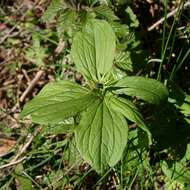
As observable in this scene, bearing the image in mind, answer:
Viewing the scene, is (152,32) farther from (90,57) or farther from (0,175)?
(0,175)

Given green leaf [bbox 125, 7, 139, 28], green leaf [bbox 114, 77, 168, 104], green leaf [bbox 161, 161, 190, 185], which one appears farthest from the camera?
green leaf [bbox 125, 7, 139, 28]

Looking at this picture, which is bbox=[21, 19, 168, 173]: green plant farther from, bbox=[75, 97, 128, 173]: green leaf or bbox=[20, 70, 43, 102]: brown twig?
bbox=[20, 70, 43, 102]: brown twig

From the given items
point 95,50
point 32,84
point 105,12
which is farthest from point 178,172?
point 32,84

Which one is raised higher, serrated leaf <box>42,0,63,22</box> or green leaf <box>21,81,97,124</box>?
serrated leaf <box>42,0,63,22</box>

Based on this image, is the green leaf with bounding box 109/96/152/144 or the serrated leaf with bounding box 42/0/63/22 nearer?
the green leaf with bounding box 109/96/152/144

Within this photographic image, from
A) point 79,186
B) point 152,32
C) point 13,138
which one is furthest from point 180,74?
point 13,138

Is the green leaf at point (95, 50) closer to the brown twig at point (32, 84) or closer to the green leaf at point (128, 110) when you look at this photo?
the green leaf at point (128, 110)

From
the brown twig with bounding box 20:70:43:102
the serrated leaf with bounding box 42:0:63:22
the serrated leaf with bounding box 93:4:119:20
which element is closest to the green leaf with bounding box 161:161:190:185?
the serrated leaf with bounding box 93:4:119:20

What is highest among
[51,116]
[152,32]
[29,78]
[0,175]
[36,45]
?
[51,116]
